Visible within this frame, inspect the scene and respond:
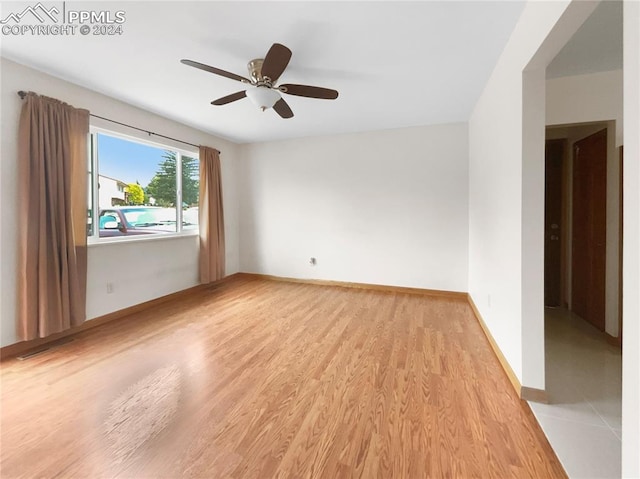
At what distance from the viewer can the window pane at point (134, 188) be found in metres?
3.06

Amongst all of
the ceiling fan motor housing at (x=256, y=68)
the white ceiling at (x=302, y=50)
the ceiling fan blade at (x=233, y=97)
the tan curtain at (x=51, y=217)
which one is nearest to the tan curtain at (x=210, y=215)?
the white ceiling at (x=302, y=50)

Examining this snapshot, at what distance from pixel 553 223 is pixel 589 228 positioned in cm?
83

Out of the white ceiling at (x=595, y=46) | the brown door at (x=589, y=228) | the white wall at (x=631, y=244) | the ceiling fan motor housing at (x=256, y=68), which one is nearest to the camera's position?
the white wall at (x=631, y=244)

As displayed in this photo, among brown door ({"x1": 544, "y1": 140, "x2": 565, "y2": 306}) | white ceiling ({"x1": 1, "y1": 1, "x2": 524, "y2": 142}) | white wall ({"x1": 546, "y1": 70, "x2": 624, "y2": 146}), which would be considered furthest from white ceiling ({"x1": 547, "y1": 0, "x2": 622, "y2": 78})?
brown door ({"x1": 544, "y1": 140, "x2": 565, "y2": 306})

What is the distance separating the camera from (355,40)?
6.47ft

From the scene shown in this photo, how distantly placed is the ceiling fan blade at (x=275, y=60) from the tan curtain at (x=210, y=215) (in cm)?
261

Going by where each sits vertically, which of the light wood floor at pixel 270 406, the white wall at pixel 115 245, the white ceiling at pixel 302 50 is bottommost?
the light wood floor at pixel 270 406

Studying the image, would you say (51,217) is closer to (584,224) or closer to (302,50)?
(302,50)

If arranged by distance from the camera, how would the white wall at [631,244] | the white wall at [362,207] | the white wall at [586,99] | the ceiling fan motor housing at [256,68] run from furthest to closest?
the white wall at [362,207]
the white wall at [586,99]
the ceiling fan motor housing at [256,68]
the white wall at [631,244]

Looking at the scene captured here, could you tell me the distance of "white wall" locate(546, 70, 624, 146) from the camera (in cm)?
225

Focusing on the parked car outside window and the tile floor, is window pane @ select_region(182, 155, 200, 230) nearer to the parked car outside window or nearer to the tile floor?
the parked car outside window

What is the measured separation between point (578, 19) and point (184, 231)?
178 inches

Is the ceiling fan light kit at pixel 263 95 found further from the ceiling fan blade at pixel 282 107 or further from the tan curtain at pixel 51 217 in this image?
the tan curtain at pixel 51 217

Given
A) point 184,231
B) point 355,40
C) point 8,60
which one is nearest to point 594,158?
point 355,40
